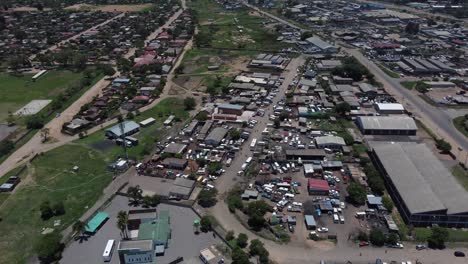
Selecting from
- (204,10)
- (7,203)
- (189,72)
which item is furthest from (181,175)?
(204,10)

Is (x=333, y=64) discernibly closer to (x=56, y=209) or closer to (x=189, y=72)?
(x=189, y=72)

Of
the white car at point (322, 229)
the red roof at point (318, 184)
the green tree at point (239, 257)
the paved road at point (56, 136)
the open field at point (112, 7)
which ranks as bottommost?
the paved road at point (56, 136)

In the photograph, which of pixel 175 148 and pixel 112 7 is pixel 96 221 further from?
pixel 112 7

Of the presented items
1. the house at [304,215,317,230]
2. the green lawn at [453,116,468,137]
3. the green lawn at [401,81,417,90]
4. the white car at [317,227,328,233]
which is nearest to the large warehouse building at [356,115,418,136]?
the green lawn at [453,116,468,137]

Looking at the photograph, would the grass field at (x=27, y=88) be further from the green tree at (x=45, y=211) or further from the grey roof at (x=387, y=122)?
the grey roof at (x=387, y=122)

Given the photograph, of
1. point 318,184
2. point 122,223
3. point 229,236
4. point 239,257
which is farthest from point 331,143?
point 122,223

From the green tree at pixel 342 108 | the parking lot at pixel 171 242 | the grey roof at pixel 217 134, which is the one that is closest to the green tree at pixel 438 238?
the parking lot at pixel 171 242
